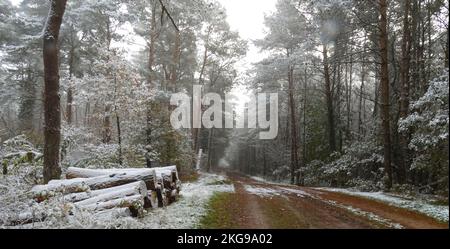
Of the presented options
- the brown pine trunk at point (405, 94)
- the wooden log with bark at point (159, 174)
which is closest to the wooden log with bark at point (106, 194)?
the wooden log with bark at point (159, 174)

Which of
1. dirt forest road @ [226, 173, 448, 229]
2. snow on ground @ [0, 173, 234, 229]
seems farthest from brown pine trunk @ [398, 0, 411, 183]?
snow on ground @ [0, 173, 234, 229]

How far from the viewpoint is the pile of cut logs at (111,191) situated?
8.52 meters

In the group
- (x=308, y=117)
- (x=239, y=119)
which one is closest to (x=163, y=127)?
(x=308, y=117)

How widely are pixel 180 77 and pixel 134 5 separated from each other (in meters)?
12.9

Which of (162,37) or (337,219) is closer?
(337,219)

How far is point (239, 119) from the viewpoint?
64438 mm

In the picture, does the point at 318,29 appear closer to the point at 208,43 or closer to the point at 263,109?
the point at 208,43

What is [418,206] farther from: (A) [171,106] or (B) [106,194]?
(A) [171,106]

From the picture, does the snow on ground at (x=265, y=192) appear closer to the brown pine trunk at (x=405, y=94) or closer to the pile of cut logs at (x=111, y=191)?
the pile of cut logs at (x=111, y=191)

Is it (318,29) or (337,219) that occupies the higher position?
(318,29)

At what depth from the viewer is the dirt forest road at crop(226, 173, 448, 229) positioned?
28.9ft

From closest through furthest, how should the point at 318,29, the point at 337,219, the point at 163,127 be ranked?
the point at 337,219 < the point at 163,127 < the point at 318,29

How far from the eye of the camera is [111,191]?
9258mm

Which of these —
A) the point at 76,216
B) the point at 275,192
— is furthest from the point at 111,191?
the point at 275,192
